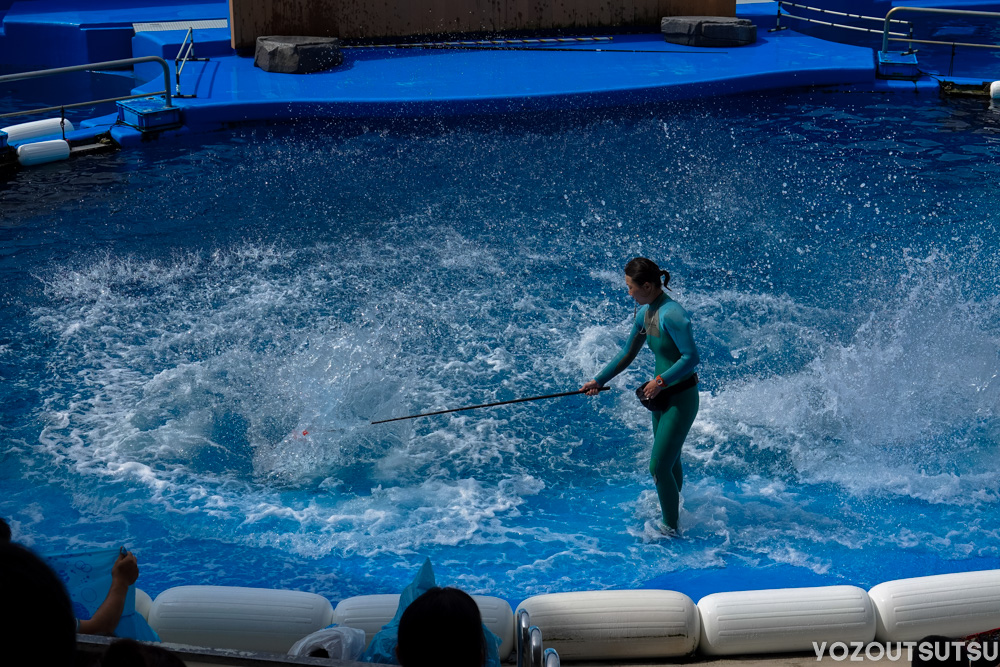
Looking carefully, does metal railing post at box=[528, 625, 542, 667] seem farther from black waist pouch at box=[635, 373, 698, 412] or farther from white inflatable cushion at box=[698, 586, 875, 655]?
black waist pouch at box=[635, 373, 698, 412]

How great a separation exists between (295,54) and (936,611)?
10.8 meters

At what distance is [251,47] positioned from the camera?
43.8ft

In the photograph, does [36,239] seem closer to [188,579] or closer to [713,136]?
[188,579]

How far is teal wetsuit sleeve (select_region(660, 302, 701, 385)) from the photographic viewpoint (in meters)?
4.27

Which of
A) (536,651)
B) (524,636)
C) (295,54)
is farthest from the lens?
(295,54)

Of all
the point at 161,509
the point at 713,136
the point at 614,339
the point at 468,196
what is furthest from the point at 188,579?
the point at 713,136

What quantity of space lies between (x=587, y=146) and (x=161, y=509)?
699cm

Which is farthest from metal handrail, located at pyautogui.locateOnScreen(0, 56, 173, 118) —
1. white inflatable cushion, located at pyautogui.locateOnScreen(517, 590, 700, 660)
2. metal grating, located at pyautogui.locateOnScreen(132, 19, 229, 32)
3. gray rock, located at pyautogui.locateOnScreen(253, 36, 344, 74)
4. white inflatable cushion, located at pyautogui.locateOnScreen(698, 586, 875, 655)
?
white inflatable cushion, located at pyautogui.locateOnScreen(698, 586, 875, 655)

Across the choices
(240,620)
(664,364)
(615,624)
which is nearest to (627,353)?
(664,364)

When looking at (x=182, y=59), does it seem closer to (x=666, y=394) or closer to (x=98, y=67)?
(x=98, y=67)

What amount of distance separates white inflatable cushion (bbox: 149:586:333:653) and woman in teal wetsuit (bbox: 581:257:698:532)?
5.57ft

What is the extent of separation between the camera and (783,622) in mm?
3666

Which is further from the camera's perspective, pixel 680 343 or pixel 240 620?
pixel 680 343

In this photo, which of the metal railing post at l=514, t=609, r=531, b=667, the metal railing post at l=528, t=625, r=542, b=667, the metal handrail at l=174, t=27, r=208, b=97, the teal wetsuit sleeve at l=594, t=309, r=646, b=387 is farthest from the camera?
the metal handrail at l=174, t=27, r=208, b=97
